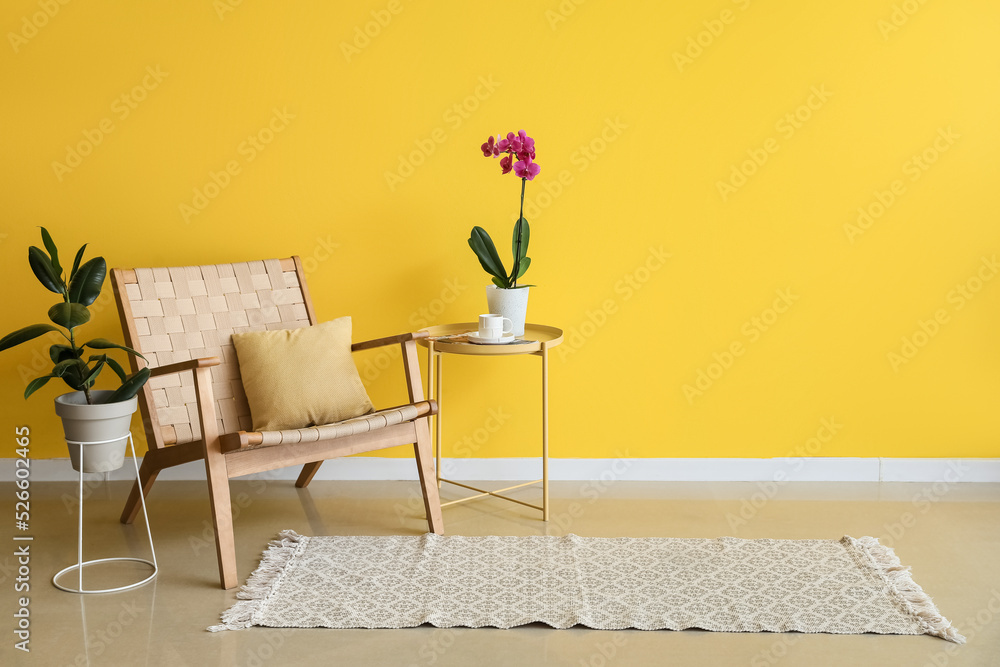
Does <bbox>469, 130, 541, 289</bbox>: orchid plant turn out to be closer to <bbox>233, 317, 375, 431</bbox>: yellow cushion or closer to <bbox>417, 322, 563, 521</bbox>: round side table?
<bbox>417, 322, 563, 521</bbox>: round side table

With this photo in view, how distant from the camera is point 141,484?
2.62 metres

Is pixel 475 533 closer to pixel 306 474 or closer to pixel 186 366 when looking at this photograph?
pixel 306 474

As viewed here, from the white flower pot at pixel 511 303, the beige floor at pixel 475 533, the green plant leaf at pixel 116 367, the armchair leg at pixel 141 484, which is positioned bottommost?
the beige floor at pixel 475 533

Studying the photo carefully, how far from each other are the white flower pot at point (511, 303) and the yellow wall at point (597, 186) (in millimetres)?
321

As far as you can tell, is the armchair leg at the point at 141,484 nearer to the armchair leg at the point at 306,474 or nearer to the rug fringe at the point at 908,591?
the armchair leg at the point at 306,474

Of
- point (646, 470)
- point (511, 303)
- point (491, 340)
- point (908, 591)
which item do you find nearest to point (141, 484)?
point (491, 340)

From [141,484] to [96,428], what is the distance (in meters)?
0.35

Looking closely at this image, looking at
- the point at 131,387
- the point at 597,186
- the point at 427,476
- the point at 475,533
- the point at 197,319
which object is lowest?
the point at 475,533

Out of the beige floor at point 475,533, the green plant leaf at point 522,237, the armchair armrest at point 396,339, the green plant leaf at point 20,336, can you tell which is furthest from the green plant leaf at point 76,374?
the green plant leaf at point 522,237

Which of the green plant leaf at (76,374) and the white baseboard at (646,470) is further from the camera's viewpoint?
the white baseboard at (646,470)

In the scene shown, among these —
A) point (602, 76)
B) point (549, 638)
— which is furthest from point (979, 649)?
point (602, 76)

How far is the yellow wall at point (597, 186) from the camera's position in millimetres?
3100

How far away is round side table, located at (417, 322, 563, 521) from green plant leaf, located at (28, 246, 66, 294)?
1.05 m

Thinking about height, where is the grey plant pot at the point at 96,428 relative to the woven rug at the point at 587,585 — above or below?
above
